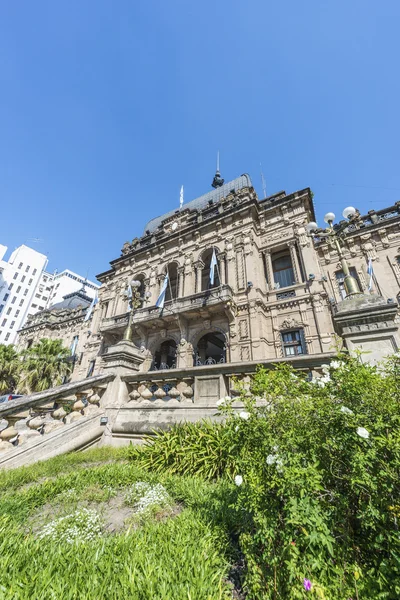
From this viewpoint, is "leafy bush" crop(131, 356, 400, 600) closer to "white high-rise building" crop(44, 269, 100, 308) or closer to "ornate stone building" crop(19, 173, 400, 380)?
"ornate stone building" crop(19, 173, 400, 380)

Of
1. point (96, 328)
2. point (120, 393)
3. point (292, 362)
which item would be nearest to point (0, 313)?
point (96, 328)

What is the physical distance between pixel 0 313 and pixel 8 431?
74247 millimetres

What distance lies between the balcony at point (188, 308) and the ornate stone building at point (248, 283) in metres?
0.08

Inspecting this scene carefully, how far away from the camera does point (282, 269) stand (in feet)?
59.7

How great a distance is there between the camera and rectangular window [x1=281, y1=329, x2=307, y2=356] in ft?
48.0

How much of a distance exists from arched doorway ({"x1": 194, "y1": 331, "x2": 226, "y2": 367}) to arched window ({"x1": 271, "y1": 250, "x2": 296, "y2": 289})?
5861 mm

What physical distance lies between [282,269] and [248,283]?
3.61 m

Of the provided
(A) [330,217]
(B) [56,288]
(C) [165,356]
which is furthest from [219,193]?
(B) [56,288]

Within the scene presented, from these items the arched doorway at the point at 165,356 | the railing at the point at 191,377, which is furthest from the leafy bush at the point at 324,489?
the arched doorway at the point at 165,356

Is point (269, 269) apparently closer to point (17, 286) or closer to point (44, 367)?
point (44, 367)

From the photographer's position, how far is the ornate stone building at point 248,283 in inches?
602

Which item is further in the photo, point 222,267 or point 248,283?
point 222,267

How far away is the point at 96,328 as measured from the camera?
24.1m

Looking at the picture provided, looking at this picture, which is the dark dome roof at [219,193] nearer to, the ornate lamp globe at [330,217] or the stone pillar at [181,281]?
the stone pillar at [181,281]
